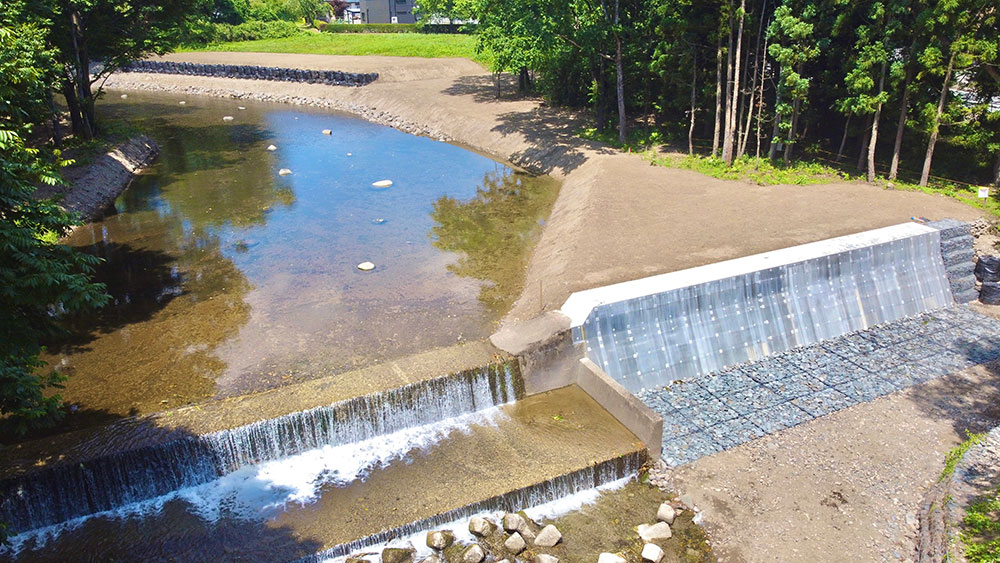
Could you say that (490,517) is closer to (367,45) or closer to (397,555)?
(397,555)

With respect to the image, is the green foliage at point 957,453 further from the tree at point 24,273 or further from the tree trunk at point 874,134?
the tree at point 24,273

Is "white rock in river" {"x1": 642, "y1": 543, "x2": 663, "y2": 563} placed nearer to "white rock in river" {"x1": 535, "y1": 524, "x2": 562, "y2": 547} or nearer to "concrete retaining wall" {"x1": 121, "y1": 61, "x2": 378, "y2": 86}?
"white rock in river" {"x1": 535, "y1": 524, "x2": 562, "y2": 547}

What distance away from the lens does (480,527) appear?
1145cm

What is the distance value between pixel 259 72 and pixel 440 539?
158ft

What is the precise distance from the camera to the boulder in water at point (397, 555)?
10945 millimetres

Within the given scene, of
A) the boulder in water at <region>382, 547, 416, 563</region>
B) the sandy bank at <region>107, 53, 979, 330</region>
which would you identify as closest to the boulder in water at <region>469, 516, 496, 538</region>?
the boulder in water at <region>382, 547, 416, 563</region>

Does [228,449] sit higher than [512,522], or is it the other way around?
[228,449]

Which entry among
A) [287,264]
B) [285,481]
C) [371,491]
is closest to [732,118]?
[287,264]

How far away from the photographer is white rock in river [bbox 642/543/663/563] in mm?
10977

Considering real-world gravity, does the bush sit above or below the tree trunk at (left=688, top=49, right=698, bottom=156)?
above

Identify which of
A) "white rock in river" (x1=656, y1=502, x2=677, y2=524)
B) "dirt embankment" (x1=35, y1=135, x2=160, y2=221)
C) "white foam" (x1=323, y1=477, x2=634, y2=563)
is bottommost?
"white foam" (x1=323, y1=477, x2=634, y2=563)

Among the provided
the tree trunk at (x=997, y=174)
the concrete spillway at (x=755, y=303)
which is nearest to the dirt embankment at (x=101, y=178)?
the concrete spillway at (x=755, y=303)

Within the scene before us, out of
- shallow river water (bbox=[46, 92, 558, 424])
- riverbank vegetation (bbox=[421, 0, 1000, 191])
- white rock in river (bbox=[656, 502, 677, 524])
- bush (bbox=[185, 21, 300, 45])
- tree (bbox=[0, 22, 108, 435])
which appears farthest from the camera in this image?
bush (bbox=[185, 21, 300, 45])

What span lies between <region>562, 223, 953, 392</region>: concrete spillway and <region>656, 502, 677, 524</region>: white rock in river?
3799mm
